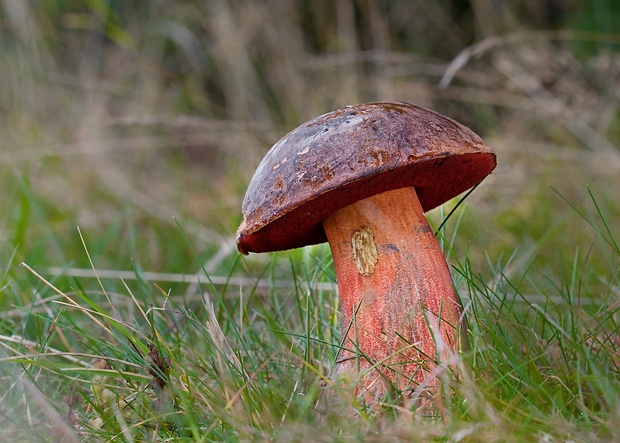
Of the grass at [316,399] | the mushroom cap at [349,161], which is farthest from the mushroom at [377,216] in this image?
the grass at [316,399]

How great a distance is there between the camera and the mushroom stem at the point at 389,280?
64.4 inches

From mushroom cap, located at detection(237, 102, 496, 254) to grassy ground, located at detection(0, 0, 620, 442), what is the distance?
242mm

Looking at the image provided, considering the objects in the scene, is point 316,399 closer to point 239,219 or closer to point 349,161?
point 349,161

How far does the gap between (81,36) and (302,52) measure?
80.3 inches

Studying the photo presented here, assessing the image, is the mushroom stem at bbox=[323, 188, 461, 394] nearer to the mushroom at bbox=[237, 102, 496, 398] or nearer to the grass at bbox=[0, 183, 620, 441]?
the mushroom at bbox=[237, 102, 496, 398]

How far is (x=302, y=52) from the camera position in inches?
194

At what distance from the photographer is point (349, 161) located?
1.44 meters

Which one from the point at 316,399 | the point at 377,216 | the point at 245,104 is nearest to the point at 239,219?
the point at 245,104

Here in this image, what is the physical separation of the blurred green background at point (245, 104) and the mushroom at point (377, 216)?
1095 mm

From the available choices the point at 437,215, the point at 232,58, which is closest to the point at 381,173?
the point at 437,215

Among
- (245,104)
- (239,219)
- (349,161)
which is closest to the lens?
(349,161)

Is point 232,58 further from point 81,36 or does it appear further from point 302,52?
point 81,36

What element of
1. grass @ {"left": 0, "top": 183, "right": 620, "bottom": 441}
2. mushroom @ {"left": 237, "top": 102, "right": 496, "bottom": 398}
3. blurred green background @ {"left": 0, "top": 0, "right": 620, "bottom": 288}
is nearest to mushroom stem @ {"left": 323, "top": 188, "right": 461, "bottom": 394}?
mushroom @ {"left": 237, "top": 102, "right": 496, "bottom": 398}

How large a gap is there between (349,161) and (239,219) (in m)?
2.31
